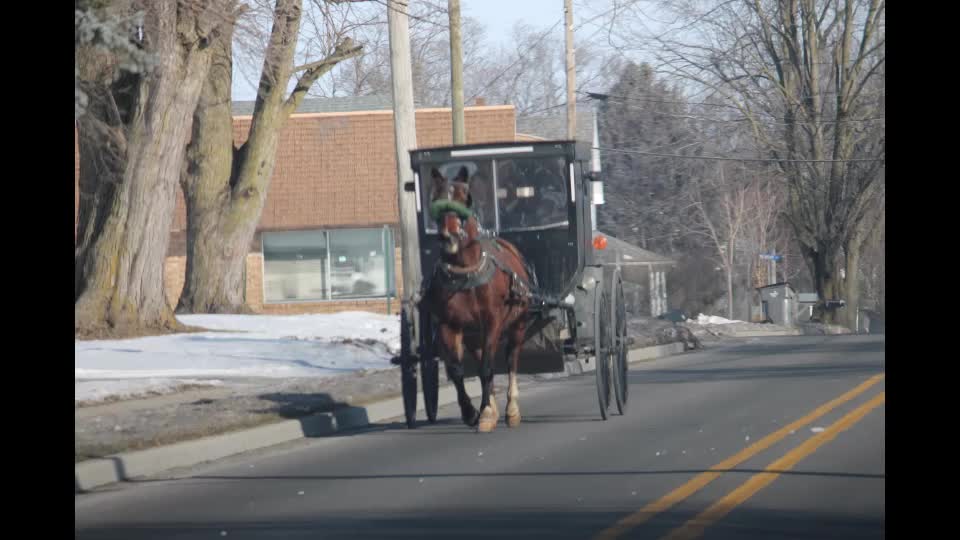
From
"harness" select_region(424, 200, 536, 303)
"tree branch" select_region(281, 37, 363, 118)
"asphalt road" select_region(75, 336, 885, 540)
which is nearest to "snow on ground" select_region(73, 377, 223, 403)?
"asphalt road" select_region(75, 336, 885, 540)

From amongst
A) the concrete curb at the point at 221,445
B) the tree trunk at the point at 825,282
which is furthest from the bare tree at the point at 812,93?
the concrete curb at the point at 221,445

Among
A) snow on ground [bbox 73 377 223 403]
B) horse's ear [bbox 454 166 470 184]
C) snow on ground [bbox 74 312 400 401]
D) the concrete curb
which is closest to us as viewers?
the concrete curb

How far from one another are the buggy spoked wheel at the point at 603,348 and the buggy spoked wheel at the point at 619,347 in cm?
13

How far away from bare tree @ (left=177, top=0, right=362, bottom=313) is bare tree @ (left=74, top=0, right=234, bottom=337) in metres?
4.89

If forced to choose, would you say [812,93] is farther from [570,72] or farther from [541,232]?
[541,232]

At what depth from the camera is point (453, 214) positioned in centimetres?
1266

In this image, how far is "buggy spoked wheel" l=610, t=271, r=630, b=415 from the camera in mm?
14695

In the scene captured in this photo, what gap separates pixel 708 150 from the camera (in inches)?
2330

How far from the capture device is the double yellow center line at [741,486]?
8.37 meters

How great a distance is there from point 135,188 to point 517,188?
10.8 meters

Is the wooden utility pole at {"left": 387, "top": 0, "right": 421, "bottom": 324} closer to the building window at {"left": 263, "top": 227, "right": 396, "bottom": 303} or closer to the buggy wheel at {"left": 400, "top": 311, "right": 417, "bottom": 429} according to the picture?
the buggy wheel at {"left": 400, "top": 311, "right": 417, "bottom": 429}

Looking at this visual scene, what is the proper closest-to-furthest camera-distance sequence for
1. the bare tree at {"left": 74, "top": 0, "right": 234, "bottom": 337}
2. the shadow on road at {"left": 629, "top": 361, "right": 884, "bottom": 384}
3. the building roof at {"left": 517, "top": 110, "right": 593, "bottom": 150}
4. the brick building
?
the shadow on road at {"left": 629, "top": 361, "right": 884, "bottom": 384}, the bare tree at {"left": 74, "top": 0, "right": 234, "bottom": 337}, the brick building, the building roof at {"left": 517, "top": 110, "right": 593, "bottom": 150}
